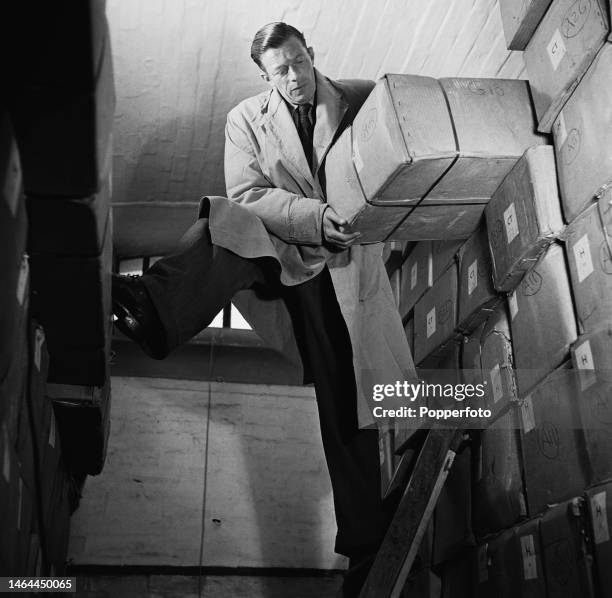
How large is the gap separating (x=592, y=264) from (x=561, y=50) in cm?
80

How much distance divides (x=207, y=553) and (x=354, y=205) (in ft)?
6.73

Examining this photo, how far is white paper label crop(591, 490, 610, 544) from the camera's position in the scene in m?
2.08

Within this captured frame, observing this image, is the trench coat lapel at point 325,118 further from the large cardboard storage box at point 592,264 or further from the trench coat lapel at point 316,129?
the large cardboard storage box at point 592,264

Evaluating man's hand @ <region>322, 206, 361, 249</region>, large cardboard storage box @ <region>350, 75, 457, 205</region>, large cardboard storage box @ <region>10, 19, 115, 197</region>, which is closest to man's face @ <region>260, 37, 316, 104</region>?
large cardboard storage box @ <region>350, 75, 457, 205</region>

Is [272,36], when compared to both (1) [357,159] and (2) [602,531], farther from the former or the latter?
(2) [602,531]

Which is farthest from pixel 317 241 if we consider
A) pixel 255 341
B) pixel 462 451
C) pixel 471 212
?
pixel 255 341

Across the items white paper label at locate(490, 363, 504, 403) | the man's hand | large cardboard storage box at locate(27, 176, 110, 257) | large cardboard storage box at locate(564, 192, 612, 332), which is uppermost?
the man's hand

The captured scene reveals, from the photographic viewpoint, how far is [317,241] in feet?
9.95

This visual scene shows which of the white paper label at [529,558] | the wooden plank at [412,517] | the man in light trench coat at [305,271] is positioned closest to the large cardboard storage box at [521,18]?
the man in light trench coat at [305,271]

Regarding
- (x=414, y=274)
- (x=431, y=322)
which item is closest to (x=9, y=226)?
(x=431, y=322)

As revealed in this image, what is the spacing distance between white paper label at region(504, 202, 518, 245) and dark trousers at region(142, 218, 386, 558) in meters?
0.72

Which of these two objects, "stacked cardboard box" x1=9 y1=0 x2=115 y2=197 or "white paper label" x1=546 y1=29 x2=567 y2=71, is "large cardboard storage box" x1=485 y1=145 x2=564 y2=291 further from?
"stacked cardboard box" x1=9 y1=0 x2=115 y2=197

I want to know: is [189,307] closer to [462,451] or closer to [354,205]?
[354,205]

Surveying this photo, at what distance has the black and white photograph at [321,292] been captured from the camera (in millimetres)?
1869
